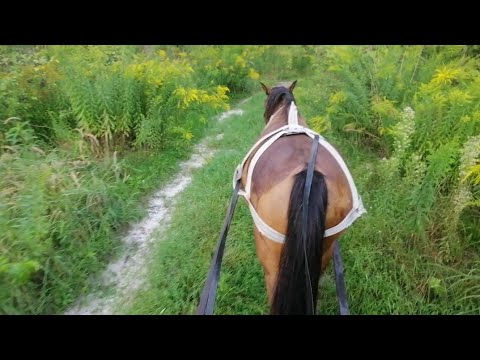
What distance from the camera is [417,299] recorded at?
2.71 m

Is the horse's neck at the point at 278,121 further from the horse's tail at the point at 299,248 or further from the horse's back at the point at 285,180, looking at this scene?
the horse's tail at the point at 299,248

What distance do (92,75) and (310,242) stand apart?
4.67m

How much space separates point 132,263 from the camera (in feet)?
11.2

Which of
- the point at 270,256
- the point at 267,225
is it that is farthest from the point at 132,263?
the point at 267,225

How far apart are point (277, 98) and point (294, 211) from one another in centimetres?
193

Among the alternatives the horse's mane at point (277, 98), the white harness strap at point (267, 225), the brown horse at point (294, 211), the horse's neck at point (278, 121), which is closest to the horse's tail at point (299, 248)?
the brown horse at point (294, 211)

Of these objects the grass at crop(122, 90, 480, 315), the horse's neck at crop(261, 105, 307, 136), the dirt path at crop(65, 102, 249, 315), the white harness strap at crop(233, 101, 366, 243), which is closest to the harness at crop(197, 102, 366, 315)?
the white harness strap at crop(233, 101, 366, 243)

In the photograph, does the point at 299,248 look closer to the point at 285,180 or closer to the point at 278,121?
the point at 285,180

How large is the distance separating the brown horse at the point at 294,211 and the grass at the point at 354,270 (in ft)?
2.31

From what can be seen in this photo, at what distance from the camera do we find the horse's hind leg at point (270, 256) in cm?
218

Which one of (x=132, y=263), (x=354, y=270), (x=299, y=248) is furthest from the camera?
(x=132, y=263)

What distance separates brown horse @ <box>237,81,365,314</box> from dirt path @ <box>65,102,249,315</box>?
59.2 inches

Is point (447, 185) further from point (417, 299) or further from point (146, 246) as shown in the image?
point (146, 246)
